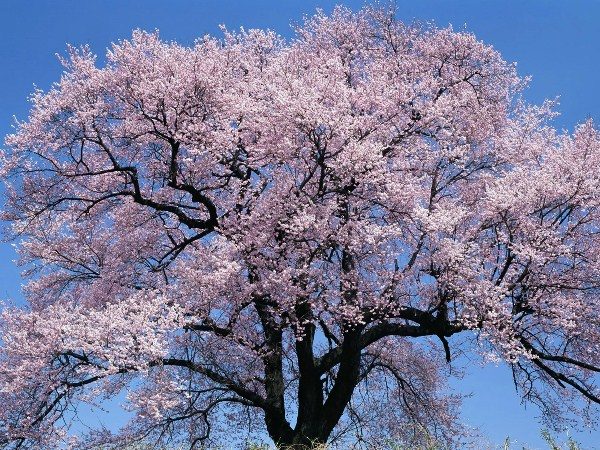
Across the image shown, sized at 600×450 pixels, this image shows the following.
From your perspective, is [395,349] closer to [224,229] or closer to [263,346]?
[263,346]

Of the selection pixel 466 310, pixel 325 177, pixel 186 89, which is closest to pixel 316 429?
pixel 466 310

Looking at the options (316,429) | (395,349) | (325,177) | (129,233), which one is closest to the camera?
(325,177)

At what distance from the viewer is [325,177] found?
17.4m

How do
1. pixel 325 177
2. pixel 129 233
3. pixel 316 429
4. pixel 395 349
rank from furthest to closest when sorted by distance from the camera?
pixel 395 349 → pixel 129 233 → pixel 316 429 → pixel 325 177

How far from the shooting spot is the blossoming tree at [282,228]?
55.0 feet

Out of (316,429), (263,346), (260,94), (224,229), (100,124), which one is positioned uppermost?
(260,94)

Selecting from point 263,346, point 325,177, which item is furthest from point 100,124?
point 263,346

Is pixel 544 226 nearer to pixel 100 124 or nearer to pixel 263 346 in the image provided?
pixel 263 346

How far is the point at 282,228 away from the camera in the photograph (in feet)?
55.4

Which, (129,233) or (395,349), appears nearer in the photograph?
(129,233)

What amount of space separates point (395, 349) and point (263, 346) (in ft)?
18.8

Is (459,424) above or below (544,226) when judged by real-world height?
below

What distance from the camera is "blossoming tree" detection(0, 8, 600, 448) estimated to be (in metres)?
16.8

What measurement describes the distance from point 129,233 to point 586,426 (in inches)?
578
